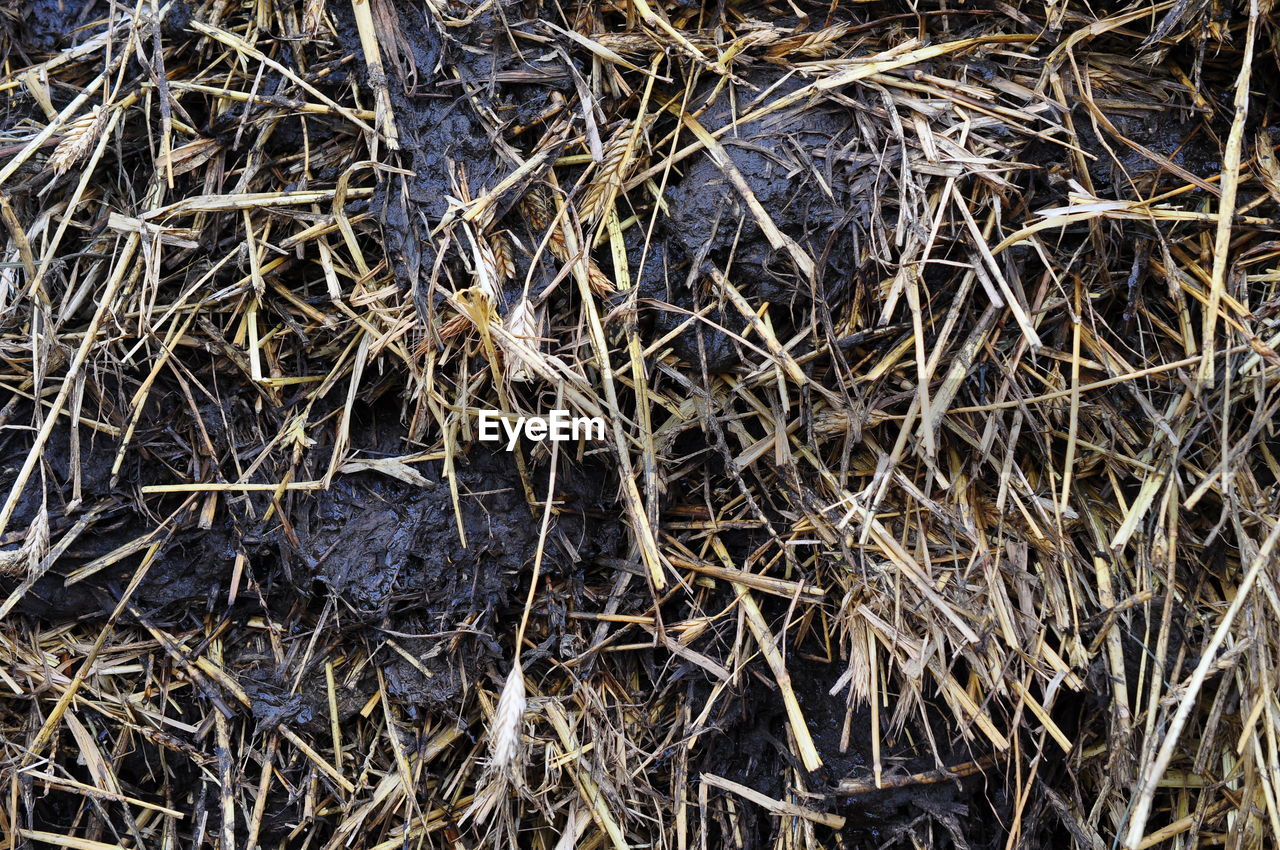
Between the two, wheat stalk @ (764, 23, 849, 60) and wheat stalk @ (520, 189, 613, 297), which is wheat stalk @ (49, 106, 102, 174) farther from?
wheat stalk @ (764, 23, 849, 60)

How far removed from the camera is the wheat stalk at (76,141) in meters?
1.46

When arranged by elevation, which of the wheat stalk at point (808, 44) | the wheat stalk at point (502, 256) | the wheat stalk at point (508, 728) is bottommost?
the wheat stalk at point (508, 728)

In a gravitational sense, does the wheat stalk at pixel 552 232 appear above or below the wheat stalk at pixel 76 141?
below

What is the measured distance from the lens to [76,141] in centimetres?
148

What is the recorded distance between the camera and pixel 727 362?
1.43 meters

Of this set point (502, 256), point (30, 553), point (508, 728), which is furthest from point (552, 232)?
point (30, 553)

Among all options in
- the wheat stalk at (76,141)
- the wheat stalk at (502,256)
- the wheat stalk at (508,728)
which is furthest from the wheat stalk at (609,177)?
the wheat stalk at (76,141)

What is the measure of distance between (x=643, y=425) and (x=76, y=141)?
3.67 feet

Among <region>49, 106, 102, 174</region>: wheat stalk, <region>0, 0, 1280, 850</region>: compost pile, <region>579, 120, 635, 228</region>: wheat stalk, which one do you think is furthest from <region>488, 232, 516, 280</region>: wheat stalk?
<region>49, 106, 102, 174</region>: wheat stalk

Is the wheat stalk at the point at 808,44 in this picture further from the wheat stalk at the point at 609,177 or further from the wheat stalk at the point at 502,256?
the wheat stalk at the point at 502,256

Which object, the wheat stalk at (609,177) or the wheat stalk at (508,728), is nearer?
the wheat stalk at (508,728)

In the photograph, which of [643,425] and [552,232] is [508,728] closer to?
[643,425]

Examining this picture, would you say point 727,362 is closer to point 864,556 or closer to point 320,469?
point 864,556

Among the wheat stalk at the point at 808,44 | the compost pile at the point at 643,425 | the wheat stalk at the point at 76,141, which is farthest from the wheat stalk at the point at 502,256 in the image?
the wheat stalk at the point at 76,141
